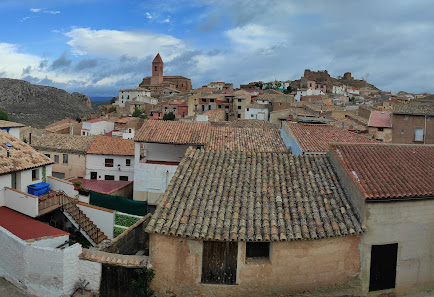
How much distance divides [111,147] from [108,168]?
1907mm

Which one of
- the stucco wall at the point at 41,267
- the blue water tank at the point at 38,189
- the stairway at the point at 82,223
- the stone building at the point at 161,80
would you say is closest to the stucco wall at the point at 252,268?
the stucco wall at the point at 41,267

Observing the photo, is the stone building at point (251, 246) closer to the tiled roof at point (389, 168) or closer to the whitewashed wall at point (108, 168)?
the tiled roof at point (389, 168)

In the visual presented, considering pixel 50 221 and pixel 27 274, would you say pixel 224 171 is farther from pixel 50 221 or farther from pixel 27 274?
pixel 50 221

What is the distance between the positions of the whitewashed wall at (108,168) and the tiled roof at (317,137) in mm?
14952

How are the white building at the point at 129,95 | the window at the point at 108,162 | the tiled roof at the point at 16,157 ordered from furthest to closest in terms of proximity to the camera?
the white building at the point at 129,95, the window at the point at 108,162, the tiled roof at the point at 16,157

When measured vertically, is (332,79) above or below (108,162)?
above

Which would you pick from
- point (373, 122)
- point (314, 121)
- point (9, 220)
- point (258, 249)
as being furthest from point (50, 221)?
point (373, 122)

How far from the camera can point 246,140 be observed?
78.4ft

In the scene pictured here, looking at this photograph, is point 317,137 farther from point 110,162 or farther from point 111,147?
point 111,147

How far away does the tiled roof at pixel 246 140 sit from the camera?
73.8 ft

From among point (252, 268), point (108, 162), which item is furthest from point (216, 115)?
point (252, 268)

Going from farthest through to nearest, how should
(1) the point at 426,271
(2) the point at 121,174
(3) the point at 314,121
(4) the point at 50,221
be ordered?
(2) the point at 121,174 → (3) the point at 314,121 → (4) the point at 50,221 → (1) the point at 426,271

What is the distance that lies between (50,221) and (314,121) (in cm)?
1836

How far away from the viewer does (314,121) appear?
84.3ft
